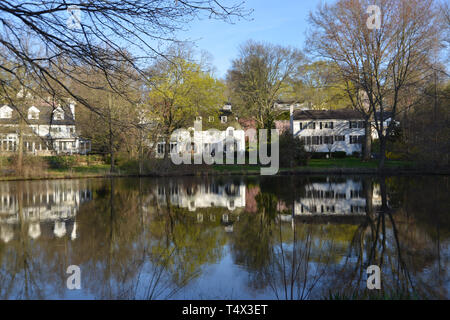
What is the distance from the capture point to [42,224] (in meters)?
12.2

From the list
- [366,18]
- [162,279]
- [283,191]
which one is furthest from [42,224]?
[366,18]

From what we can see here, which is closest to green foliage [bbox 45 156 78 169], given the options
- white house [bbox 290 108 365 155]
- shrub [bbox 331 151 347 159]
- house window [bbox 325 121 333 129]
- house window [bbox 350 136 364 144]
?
white house [bbox 290 108 365 155]

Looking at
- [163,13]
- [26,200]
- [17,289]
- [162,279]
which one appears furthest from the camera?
[26,200]

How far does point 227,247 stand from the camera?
9.23 meters

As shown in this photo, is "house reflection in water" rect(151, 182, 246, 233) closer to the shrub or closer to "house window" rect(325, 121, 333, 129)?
the shrub

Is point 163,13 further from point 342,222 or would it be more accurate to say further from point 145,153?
point 145,153

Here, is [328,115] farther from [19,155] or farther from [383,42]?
[19,155]

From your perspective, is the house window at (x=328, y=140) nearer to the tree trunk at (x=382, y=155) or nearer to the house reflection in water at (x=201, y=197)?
the tree trunk at (x=382, y=155)

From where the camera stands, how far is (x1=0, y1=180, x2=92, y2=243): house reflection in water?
36.6 feet

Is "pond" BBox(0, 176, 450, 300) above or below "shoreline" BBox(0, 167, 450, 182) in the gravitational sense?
below

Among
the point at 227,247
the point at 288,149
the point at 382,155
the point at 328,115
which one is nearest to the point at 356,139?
the point at 328,115

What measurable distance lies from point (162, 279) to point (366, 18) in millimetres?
29399

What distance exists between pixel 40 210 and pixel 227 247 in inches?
368

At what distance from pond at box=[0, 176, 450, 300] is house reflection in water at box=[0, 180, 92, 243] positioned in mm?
64
